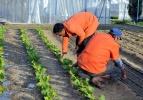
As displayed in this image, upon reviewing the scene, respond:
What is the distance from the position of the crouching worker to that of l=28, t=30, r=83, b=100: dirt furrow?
49 cm

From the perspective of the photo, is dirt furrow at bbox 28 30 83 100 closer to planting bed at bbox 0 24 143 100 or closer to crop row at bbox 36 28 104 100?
planting bed at bbox 0 24 143 100

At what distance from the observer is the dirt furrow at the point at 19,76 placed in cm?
775

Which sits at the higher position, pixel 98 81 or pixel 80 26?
pixel 80 26

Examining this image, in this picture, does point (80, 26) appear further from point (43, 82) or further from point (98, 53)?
point (43, 82)

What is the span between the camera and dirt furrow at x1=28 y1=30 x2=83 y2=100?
305 inches

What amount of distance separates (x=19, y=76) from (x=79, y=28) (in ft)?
5.59

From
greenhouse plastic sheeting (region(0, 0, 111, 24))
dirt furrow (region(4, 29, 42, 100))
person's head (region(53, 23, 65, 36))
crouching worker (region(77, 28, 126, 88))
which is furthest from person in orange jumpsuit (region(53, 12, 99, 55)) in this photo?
greenhouse plastic sheeting (region(0, 0, 111, 24))

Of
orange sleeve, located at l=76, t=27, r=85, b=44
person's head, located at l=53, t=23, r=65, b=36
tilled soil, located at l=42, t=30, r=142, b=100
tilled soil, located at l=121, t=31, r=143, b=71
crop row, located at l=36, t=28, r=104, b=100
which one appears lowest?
tilled soil, located at l=42, t=30, r=142, b=100

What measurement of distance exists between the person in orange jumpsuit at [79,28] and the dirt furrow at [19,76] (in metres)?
1.13

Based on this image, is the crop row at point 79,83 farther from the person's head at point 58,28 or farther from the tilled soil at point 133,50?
the tilled soil at point 133,50

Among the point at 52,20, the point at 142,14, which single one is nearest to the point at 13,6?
the point at 52,20

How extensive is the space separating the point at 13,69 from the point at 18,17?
17617 millimetres

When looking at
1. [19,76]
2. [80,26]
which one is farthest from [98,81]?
[19,76]

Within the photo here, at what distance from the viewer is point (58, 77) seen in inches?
362
